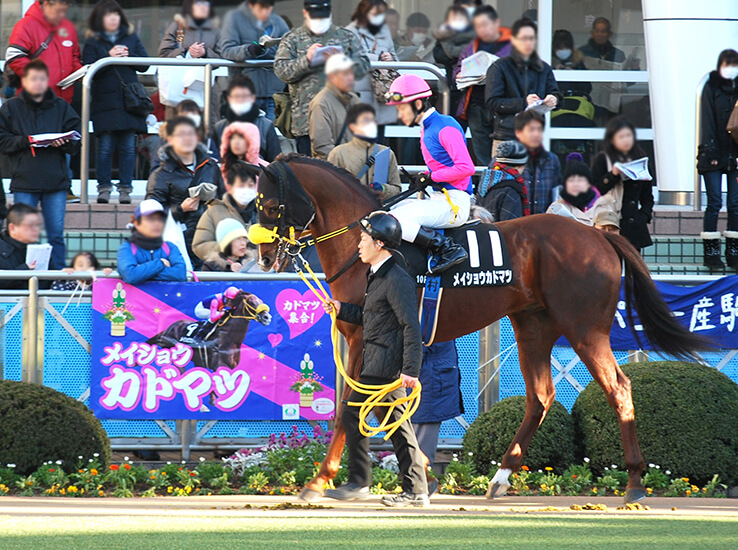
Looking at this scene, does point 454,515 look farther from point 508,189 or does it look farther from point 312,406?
point 508,189

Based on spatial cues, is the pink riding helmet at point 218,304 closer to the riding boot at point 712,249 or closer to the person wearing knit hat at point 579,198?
the person wearing knit hat at point 579,198

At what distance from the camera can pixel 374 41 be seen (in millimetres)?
11672

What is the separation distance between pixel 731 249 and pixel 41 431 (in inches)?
271

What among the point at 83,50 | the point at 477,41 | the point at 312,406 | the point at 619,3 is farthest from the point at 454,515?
the point at 619,3

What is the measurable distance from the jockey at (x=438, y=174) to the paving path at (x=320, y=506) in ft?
5.23

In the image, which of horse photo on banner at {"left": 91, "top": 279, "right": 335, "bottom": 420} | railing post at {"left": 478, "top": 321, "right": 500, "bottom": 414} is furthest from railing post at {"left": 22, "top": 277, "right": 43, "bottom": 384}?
railing post at {"left": 478, "top": 321, "right": 500, "bottom": 414}

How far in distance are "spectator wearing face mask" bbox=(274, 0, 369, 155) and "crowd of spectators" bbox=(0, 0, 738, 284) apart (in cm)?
1

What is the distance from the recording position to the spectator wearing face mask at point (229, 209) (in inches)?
388

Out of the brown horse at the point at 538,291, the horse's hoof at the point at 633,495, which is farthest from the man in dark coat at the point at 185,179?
the horse's hoof at the point at 633,495

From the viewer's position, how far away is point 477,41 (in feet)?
33.8

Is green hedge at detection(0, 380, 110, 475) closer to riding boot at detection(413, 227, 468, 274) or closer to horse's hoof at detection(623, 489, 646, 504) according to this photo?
riding boot at detection(413, 227, 468, 274)

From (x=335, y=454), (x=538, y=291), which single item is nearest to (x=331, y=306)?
(x=335, y=454)

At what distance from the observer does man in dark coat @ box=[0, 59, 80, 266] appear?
1057 centimetres

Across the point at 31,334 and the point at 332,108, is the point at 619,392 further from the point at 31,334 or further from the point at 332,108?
the point at 31,334
